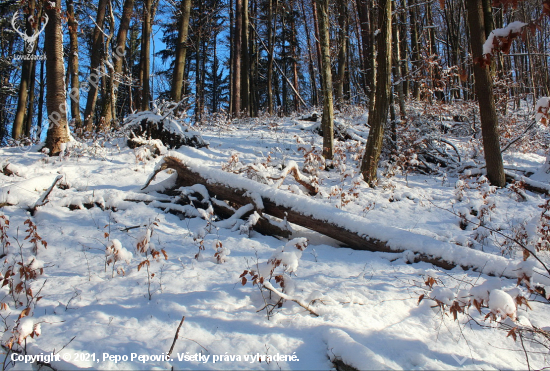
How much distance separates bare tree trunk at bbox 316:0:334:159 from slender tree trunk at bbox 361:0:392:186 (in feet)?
4.08

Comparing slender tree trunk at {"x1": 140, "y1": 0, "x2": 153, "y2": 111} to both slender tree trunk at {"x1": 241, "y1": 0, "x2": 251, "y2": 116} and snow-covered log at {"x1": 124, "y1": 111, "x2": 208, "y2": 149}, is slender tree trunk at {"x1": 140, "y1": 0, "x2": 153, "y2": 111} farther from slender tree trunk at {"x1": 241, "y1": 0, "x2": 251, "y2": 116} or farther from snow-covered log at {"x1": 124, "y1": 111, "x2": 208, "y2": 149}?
snow-covered log at {"x1": 124, "y1": 111, "x2": 208, "y2": 149}

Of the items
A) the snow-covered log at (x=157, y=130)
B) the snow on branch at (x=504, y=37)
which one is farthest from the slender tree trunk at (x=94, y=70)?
the snow on branch at (x=504, y=37)

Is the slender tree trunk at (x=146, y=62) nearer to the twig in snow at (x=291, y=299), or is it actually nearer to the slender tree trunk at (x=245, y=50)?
the slender tree trunk at (x=245, y=50)

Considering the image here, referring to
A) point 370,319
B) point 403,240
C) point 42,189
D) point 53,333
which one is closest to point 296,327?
point 370,319

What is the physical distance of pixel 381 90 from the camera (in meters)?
6.70

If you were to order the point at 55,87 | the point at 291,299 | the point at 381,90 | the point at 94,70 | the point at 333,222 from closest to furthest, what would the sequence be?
the point at 291,299
the point at 333,222
the point at 381,90
the point at 55,87
the point at 94,70

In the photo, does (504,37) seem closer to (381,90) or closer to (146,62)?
(381,90)

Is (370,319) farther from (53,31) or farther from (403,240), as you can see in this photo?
(53,31)

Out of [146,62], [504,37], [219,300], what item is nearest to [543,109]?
[504,37]

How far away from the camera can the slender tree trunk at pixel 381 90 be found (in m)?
6.51

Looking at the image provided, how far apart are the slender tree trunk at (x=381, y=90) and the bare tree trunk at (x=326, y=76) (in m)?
1.24

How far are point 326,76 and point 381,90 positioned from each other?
5.93ft

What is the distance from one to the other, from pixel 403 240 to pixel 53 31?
8186 millimetres

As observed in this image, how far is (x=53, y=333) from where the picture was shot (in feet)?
6.70
